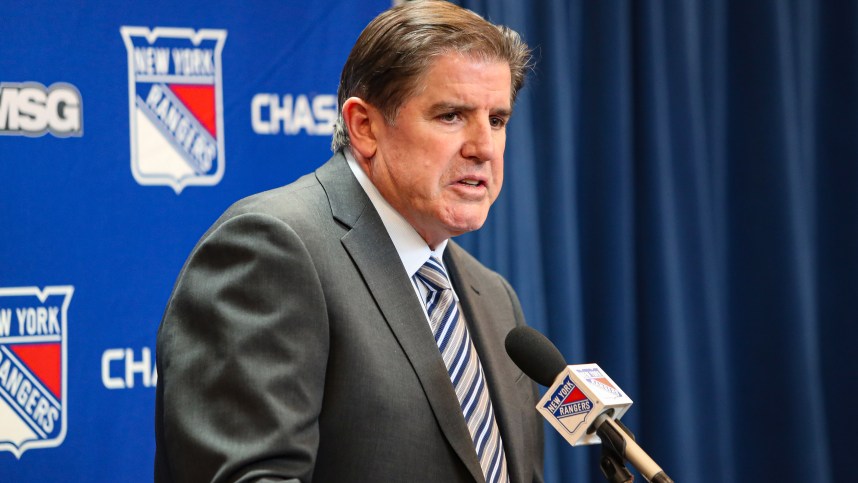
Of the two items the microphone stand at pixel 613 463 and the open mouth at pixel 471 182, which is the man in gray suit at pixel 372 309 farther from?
the microphone stand at pixel 613 463

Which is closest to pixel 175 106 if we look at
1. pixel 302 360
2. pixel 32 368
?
pixel 32 368

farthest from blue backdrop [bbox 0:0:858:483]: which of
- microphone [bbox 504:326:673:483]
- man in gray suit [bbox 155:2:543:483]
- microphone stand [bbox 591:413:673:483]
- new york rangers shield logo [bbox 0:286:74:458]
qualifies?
microphone stand [bbox 591:413:673:483]

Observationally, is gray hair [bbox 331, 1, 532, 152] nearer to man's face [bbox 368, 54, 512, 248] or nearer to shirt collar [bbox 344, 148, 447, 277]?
man's face [bbox 368, 54, 512, 248]

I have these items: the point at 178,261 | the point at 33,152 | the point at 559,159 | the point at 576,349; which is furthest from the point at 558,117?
the point at 33,152

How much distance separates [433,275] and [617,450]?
56 cm

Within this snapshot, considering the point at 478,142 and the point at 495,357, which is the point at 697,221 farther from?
the point at 478,142

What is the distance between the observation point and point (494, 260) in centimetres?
329

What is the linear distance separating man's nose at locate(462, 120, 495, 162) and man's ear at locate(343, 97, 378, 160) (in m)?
0.18

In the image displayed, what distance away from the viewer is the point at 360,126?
1933mm

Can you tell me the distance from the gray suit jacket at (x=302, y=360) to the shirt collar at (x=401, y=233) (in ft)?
0.19

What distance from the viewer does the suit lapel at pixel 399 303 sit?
1692mm

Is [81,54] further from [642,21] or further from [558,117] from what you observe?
[642,21]

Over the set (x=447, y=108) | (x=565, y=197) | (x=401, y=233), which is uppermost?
(x=447, y=108)

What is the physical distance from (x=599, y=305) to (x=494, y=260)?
47 cm
